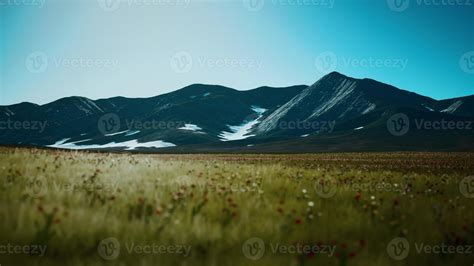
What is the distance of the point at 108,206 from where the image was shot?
636 centimetres

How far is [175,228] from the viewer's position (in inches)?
219

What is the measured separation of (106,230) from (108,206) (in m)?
1.12

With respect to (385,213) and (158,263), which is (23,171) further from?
(385,213)

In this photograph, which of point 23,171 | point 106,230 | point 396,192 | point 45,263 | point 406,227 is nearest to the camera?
point 45,263

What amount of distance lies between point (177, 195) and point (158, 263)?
9.13 feet

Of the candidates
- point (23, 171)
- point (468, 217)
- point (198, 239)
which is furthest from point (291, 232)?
point (23, 171)

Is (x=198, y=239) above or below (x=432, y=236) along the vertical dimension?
above

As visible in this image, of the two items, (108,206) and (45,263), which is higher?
(108,206)

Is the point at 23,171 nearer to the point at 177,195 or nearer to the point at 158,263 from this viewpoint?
the point at 177,195

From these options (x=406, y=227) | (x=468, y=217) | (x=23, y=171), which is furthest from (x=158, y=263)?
(x=468, y=217)

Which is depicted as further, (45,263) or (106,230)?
(106,230)

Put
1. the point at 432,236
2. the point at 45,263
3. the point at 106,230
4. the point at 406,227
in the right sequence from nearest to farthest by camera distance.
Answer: the point at 45,263
the point at 106,230
the point at 432,236
the point at 406,227

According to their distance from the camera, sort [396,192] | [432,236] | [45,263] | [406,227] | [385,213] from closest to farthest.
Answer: [45,263] → [432,236] → [406,227] → [385,213] → [396,192]

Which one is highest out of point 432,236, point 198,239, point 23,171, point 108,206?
point 23,171
